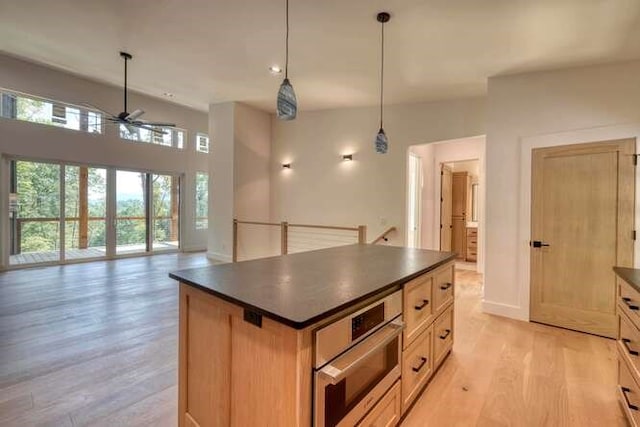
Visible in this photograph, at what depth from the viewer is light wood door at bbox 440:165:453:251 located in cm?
672

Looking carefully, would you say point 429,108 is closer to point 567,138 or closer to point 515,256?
point 567,138

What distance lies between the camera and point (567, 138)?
11.2 ft

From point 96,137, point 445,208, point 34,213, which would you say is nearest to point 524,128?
point 445,208

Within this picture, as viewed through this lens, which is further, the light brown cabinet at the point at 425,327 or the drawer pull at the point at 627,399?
the light brown cabinet at the point at 425,327

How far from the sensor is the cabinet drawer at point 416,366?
6.11ft

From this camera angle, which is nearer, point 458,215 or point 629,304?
point 629,304

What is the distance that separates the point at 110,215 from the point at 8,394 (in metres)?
5.52

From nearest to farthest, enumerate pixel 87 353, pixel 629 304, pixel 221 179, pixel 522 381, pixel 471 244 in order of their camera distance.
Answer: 1. pixel 629 304
2. pixel 522 381
3. pixel 87 353
4. pixel 221 179
5. pixel 471 244

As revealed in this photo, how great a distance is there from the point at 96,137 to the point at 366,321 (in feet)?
23.9

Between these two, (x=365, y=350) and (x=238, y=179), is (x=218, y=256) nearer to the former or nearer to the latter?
(x=238, y=179)

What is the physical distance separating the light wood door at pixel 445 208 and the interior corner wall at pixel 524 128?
278cm

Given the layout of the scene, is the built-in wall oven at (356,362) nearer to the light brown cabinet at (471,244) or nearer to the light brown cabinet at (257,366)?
the light brown cabinet at (257,366)

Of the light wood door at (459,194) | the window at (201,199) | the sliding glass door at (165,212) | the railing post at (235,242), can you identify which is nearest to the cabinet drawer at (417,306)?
the railing post at (235,242)

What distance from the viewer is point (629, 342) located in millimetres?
1836
